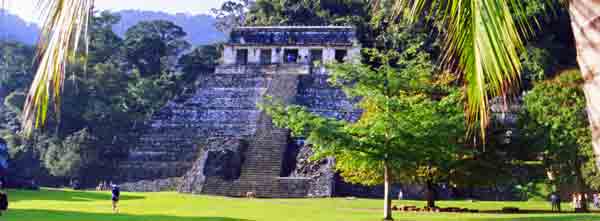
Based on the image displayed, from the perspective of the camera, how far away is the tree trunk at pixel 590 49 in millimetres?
2252

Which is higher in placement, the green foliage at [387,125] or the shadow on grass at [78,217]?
the green foliage at [387,125]

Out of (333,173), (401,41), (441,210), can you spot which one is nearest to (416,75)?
(441,210)

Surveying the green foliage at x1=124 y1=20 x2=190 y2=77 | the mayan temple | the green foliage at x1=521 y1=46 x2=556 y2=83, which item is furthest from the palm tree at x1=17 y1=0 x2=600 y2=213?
the green foliage at x1=124 y1=20 x2=190 y2=77

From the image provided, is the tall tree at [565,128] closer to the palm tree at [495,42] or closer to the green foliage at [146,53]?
the palm tree at [495,42]

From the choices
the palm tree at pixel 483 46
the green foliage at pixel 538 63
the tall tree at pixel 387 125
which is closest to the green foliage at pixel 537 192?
the tall tree at pixel 387 125

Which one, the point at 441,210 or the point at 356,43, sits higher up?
the point at 356,43

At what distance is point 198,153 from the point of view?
2959 cm

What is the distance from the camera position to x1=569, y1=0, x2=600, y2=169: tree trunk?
225 cm

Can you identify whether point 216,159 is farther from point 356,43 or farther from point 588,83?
point 588,83

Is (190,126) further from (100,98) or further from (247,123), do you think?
(100,98)

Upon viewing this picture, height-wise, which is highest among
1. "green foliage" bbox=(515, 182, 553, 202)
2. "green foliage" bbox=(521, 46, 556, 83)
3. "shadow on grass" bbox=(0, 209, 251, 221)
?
"green foliage" bbox=(521, 46, 556, 83)

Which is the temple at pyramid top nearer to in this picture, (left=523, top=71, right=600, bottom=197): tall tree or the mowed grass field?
(left=523, top=71, right=600, bottom=197): tall tree

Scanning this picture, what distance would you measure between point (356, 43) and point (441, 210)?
18344 millimetres

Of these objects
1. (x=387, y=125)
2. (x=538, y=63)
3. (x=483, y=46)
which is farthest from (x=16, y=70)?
(x=483, y=46)
